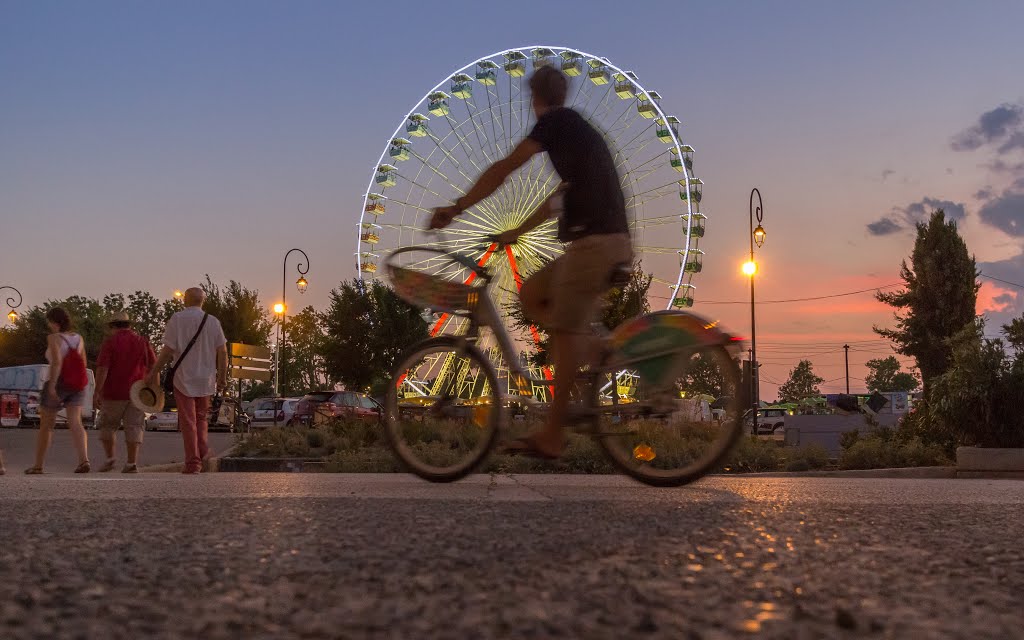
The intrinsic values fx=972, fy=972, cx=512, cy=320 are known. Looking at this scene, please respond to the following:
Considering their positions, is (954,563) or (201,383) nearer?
(954,563)

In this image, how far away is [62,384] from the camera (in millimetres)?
9695

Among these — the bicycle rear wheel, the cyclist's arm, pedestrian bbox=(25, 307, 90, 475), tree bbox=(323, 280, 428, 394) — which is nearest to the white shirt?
pedestrian bbox=(25, 307, 90, 475)

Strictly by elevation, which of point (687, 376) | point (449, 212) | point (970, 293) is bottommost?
point (687, 376)

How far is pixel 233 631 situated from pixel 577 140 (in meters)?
3.54

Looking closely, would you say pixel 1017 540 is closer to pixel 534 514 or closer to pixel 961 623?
pixel 961 623

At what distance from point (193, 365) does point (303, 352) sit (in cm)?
7205

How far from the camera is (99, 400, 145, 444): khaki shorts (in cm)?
1008

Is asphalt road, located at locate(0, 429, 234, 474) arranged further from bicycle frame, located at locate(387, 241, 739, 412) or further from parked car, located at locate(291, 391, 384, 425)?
bicycle frame, located at locate(387, 241, 739, 412)

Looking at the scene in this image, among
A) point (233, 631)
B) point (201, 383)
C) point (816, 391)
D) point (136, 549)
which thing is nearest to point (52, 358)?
point (201, 383)

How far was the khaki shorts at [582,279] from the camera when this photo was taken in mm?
4551

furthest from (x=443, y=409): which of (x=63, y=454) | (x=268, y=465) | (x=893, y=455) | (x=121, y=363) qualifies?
(x=63, y=454)

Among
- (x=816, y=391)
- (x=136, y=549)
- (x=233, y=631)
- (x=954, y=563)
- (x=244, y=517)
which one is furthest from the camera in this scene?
(x=816, y=391)

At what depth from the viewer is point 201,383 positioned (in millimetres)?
9078

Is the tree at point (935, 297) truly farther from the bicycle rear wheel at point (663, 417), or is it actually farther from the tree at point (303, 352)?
the bicycle rear wheel at point (663, 417)
